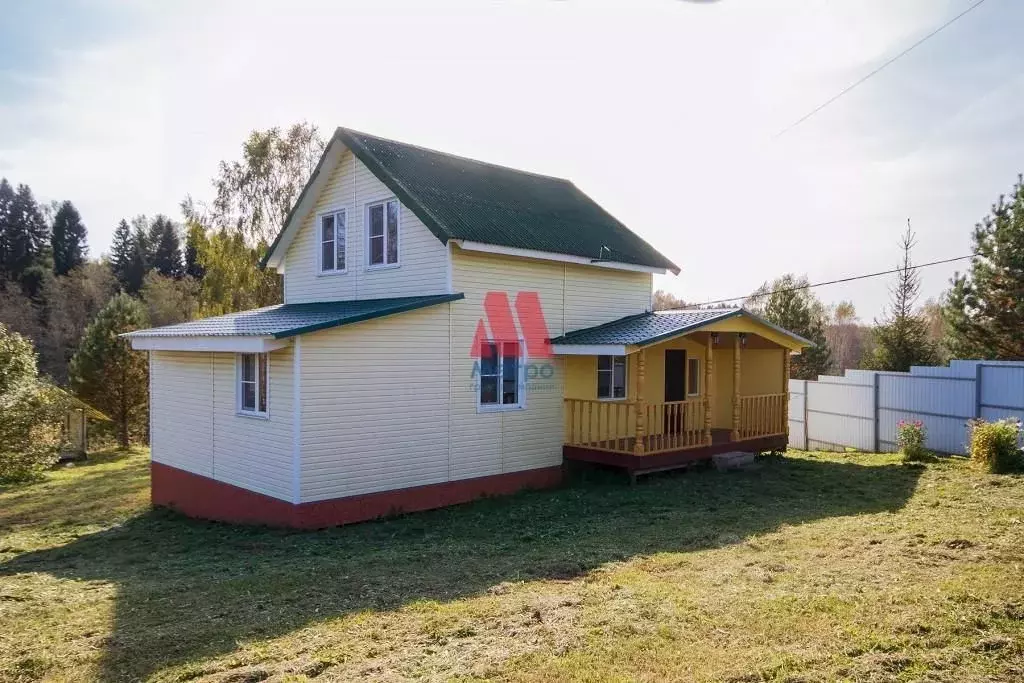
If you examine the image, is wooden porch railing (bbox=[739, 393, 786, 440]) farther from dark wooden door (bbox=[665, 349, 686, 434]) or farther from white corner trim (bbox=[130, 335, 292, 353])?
white corner trim (bbox=[130, 335, 292, 353])

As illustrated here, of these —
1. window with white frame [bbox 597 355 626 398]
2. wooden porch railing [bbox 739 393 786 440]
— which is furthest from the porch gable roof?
wooden porch railing [bbox 739 393 786 440]

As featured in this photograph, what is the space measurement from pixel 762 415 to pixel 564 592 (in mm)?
11459

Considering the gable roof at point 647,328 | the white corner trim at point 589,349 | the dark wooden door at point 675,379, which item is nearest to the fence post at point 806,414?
the gable roof at point 647,328

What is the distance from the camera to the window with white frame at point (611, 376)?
16.4 m

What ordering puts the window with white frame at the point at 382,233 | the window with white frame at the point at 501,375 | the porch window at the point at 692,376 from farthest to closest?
the porch window at the point at 692,376 → the window with white frame at the point at 382,233 → the window with white frame at the point at 501,375

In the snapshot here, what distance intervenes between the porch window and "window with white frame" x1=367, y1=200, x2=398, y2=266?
27.1ft

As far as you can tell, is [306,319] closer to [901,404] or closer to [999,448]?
[999,448]

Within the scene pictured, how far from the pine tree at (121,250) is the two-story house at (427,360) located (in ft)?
174

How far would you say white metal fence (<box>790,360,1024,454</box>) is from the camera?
16266mm

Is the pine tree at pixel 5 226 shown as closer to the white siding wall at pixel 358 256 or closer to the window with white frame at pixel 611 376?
the white siding wall at pixel 358 256

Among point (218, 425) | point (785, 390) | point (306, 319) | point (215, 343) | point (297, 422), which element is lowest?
point (218, 425)

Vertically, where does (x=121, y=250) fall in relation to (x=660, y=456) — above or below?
above

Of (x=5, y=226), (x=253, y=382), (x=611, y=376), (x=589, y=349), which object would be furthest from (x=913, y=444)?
(x=5, y=226)

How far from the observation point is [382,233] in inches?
595
